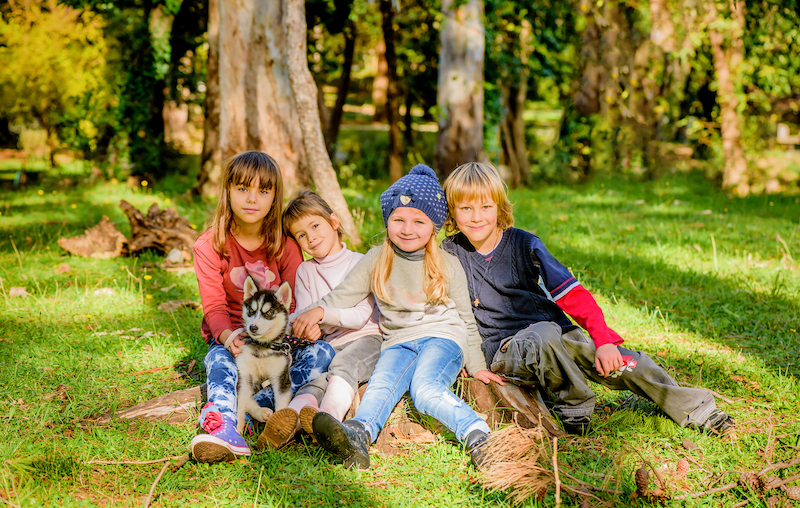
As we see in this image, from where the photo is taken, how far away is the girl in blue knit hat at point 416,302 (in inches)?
122

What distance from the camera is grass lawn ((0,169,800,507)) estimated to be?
8.77 ft

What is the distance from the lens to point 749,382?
3.71m

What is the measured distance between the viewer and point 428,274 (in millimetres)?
3316

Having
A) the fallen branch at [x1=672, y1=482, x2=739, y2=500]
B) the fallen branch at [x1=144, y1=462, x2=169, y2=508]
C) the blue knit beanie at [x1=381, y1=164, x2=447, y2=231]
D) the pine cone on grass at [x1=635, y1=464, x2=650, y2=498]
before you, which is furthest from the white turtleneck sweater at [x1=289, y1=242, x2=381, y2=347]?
the fallen branch at [x1=672, y1=482, x2=739, y2=500]

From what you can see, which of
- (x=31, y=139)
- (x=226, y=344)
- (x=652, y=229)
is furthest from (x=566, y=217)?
(x=31, y=139)

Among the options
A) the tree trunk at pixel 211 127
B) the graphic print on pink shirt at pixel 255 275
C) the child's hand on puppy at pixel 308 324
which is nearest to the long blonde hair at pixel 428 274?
the child's hand on puppy at pixel 308 324

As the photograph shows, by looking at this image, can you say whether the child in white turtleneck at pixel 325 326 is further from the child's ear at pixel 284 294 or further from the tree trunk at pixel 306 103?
the tree trunk at pixel 306 103

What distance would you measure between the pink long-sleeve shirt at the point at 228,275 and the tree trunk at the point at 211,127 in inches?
257

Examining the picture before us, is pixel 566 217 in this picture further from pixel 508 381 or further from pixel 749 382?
pixel 508 381

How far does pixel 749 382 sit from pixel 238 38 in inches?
287

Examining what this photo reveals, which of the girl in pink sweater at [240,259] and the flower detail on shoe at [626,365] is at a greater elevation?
the girl in pink sweater at [240,259]

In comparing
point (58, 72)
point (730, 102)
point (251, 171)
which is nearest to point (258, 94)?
point (251, 171)

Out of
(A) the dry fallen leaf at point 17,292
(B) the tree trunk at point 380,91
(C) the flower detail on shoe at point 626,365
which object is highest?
(B) the tree trunk at point 380,91

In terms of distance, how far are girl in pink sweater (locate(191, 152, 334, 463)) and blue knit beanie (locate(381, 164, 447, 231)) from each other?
0.68 meters
